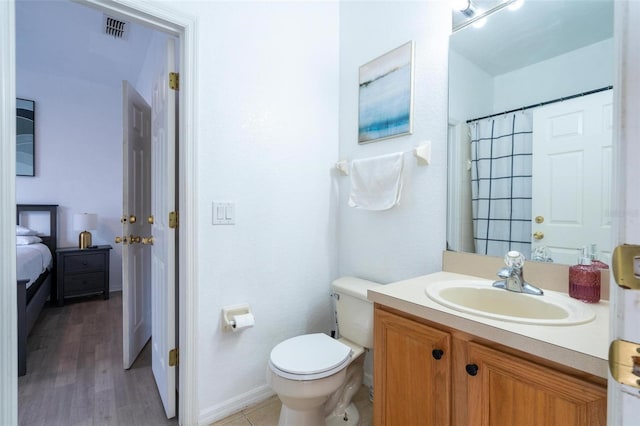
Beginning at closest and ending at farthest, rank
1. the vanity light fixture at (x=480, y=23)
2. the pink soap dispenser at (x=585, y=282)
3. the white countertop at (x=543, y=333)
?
the white countertop at (x=543, y=333)
the pink soap dispenser at (x=585, y=282)
the vanity light fixture at (x=480, y=23)

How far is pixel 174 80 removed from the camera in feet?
5.03

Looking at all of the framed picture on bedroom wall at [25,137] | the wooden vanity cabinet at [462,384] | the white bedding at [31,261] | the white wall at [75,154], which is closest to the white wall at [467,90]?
the wooden vanity cabinet at [462,384]

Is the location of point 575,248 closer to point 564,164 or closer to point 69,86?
point 564,164

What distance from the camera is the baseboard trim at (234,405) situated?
4.99 ft

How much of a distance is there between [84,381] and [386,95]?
2.56m

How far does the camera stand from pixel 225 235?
5.18ft

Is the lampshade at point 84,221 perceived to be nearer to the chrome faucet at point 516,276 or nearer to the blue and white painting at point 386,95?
the blue and white painting at point 386,95

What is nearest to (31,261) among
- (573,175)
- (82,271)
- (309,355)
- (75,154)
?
(82,271)

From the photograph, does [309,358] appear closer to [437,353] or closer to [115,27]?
[437,353]

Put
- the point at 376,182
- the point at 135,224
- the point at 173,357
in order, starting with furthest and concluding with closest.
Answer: the point at 135,224 → the point at 376,182 → the point at 173,357

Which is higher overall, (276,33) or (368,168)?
(276,33)

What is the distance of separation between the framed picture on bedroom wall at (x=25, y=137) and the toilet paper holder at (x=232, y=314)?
344 centimetres

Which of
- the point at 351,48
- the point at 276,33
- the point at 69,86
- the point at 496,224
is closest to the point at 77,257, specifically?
the point at 69,86

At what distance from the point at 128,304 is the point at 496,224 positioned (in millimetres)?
2243
